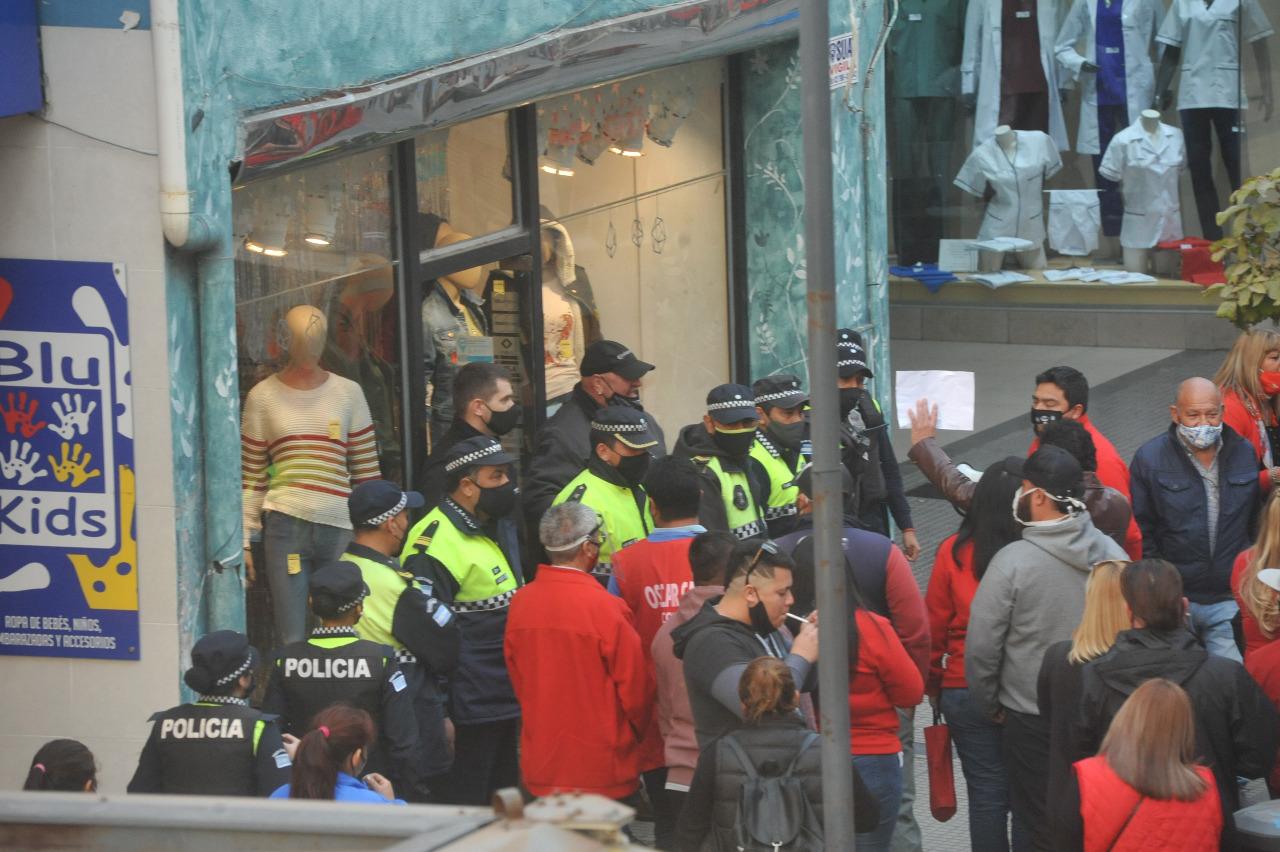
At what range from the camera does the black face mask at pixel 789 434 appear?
827 centimetres

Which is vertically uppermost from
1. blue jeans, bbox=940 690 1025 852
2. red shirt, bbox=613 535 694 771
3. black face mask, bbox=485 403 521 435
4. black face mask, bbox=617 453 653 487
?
black face mask, bbox=485 403 521 435

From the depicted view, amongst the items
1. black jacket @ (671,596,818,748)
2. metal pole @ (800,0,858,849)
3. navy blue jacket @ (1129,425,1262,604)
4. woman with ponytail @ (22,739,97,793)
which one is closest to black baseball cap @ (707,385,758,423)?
navy blue jacket @ (1129,425,1262,604)

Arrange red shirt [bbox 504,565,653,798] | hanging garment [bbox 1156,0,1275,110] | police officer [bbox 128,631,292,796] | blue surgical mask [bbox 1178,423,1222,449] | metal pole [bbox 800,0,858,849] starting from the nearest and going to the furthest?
metal pole [bbox 800,0,858,849], police officer [bbox 128,631,292,796], red shirt [bbox 504,565,653,798], blue surgical mask [bbox 1178,423,1222,449], hanging garment [bbox 1156,0,1275,110]

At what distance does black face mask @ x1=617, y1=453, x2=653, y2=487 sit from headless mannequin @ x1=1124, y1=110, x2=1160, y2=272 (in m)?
10.5

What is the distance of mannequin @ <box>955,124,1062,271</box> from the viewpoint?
17203mm

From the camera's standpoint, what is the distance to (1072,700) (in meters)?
5.48

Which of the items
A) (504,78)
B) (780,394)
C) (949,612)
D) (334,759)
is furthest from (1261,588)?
(504,78)

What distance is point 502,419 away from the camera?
7820 mm

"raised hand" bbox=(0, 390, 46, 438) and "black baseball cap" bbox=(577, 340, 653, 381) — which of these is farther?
"black baseball cap" bbox=(577, 340, 653, 381)

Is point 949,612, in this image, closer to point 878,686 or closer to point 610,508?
point 878,686

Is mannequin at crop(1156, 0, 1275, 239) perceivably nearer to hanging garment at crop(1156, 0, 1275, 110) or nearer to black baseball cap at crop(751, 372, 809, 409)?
hanging garment at crop(1156, 0, 1275, 110)

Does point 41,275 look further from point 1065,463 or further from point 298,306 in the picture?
point 1065,463

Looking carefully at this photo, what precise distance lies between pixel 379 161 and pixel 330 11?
3.46 ft

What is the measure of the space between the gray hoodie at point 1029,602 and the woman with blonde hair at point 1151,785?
1127 millimetres
